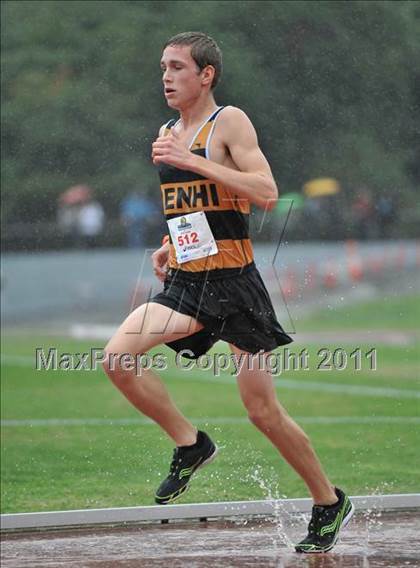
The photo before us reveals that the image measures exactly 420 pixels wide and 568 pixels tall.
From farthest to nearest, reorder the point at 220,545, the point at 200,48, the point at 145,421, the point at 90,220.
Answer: the point at 90,220
the point at 145,421
the point at 220,545
the point at 200,48

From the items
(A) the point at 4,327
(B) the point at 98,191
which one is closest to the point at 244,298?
(B) the point at 98,191

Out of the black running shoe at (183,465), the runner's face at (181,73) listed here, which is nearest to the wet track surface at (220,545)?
the black running shoe at (183,465)

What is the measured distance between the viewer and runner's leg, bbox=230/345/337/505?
17.6 feet

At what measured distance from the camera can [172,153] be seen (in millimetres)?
5121

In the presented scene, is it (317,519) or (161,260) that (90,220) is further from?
(317,519)

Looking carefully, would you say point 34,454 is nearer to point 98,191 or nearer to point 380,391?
point 98,191

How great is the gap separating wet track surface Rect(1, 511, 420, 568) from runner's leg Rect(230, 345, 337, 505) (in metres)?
0.31

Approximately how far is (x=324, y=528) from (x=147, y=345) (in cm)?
118

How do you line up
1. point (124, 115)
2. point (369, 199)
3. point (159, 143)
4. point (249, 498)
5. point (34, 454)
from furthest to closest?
1. point (369, 199)
2. point (124, 115)
3. point (34, 454)
4. point (249, 498)
5. point (159, 143)

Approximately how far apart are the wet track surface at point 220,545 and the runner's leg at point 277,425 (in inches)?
12.3

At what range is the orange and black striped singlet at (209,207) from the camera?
17.5 feet

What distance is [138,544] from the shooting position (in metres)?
5.93

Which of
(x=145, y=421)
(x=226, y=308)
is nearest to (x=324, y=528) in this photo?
(x=226, y=308)

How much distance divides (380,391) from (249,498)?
425cm
